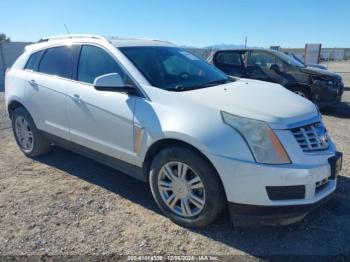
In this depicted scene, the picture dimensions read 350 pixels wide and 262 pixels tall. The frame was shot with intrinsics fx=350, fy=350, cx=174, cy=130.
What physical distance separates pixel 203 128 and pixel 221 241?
3.49 feet

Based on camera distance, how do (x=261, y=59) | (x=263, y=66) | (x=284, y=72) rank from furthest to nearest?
(x=261, y=59)
(x=263, y=66)
(x=284, y=72)

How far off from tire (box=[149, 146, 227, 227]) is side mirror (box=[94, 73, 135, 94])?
787mm

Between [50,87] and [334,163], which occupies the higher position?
[50,87]

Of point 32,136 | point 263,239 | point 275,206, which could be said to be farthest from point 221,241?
point 32,136

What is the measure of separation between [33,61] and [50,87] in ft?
2.85

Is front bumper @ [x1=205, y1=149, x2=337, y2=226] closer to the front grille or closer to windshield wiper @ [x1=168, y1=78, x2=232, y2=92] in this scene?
the front grille

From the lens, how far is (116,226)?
3471mm

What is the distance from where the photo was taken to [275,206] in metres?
2.93

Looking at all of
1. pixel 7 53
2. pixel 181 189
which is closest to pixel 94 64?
pixel 181 189

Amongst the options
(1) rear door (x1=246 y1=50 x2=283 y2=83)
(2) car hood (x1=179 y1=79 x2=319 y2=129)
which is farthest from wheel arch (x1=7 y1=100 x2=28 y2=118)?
(1) rear door (x1=246 y1=50 x2=283 y2=83)

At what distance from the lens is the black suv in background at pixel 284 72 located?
29.1 ft

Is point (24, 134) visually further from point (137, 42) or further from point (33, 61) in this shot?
point (137, 42)

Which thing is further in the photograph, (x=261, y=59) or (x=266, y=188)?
(x=261, y=59)

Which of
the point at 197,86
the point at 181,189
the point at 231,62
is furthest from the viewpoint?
the point at 231,62
